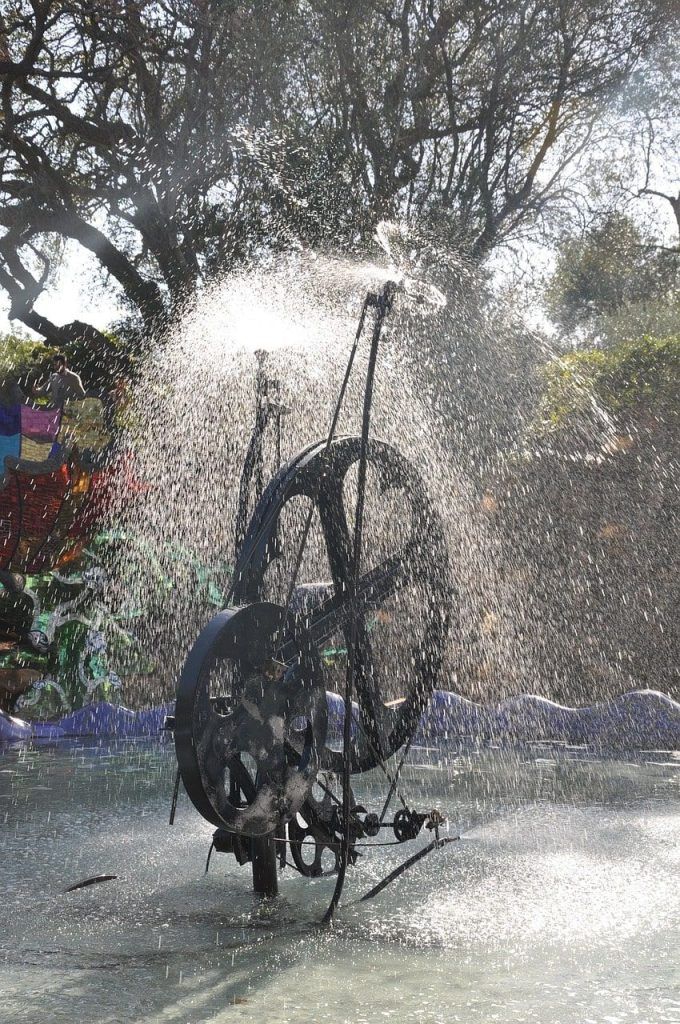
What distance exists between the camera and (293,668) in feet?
15.4

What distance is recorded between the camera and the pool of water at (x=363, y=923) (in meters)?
3.51

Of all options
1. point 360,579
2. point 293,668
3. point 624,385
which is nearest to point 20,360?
point 624,385

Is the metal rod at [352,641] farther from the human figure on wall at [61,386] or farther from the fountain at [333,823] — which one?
the human figure on wall at [61,386]

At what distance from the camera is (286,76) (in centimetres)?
1717

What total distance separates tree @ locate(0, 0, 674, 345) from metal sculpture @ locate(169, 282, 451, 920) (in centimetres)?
1212

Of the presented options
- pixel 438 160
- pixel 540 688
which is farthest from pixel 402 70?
pixel 540 688

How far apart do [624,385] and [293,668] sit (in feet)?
33.0

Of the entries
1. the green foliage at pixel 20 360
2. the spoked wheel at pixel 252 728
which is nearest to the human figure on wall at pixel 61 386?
the green foliage at pixel 20 360

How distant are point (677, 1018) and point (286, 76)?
1646cm

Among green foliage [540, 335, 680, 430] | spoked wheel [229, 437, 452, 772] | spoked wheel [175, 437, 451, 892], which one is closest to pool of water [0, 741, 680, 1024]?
spoked wheel [175, 437, 451, 892]

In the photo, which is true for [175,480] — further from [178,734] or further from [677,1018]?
[677,1018]

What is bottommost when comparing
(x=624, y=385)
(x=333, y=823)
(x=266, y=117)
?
(x=333, y=823)

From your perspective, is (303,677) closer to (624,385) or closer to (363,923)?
(363,923)

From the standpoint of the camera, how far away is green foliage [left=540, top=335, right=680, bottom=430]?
13.4 m
